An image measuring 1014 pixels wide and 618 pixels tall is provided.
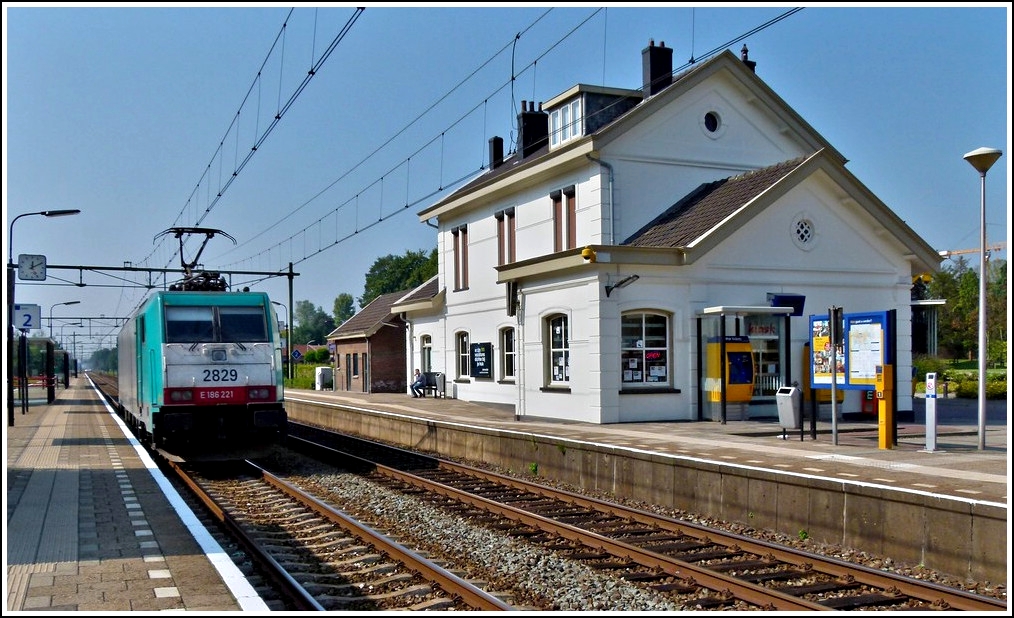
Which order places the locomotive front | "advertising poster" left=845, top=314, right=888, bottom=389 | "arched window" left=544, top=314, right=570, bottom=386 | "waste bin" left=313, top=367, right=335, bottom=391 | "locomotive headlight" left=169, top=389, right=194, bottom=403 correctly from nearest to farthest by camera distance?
"advertising poster" left=845, top=314, right=888, bottom=389 < "locomotive headlight" left=169, top=389, right=194, bottom=403 < the locomotive front < "arched window" left=544, top=314, right=570, bottom=386 < "waste bin" left=313, top=367, right=335, bottom=391

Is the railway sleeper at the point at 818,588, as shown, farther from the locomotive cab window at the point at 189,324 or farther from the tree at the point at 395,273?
the tree at the point at 395,273

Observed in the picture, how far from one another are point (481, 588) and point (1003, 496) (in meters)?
5.43

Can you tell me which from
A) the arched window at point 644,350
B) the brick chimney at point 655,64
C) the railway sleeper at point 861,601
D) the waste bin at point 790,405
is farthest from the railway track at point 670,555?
the brick chimney at point 655,64

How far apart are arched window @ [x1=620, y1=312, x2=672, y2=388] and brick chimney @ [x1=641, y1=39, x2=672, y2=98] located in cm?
881

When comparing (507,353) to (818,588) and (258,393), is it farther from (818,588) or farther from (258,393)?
(818,588)

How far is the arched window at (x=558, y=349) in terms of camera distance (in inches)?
863

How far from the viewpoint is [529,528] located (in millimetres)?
11461

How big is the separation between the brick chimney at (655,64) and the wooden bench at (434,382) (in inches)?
467

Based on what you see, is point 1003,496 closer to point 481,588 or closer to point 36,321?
point 481,588

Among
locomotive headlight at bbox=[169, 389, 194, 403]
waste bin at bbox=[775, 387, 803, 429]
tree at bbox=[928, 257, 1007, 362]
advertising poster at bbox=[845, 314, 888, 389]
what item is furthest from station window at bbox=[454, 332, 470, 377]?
tree at bbox=[928, 257, 1007, 362]

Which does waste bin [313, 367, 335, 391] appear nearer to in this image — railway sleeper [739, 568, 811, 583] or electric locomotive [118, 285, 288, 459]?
electric locomotive [118, 285, 288, 459]

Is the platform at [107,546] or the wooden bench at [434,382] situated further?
the wooden bench at [434,382]

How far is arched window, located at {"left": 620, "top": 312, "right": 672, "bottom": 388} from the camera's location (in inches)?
814

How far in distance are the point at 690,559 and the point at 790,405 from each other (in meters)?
7.45
